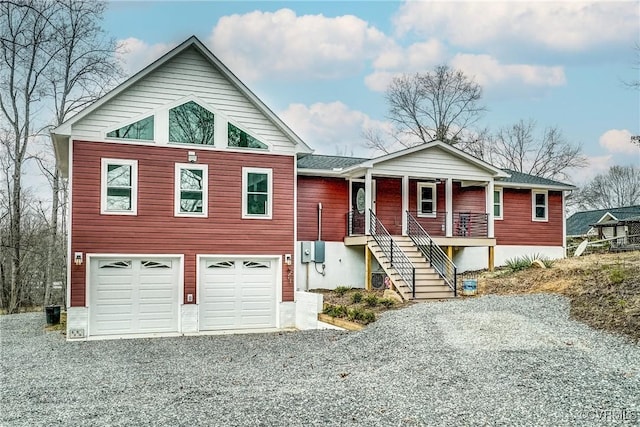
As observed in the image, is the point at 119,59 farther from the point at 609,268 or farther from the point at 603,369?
the point at 603,369

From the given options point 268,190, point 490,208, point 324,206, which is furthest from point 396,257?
point 490,208

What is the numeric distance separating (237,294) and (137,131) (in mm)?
4955

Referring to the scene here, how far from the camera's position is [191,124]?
15.4 metres

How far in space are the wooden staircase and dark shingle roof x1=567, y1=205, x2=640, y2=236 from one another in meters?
26.6

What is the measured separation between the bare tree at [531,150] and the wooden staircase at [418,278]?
22.9 meters

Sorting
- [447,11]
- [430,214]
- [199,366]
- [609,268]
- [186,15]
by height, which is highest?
[447,11]

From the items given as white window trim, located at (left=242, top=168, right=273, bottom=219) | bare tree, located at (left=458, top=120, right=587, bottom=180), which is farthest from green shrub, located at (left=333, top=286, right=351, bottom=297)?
bare tree, located at (left=458, top=120, right=587, bottom=180)

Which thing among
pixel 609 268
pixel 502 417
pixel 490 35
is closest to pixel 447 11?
pixel 490 35

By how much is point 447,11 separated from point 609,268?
33.2ft

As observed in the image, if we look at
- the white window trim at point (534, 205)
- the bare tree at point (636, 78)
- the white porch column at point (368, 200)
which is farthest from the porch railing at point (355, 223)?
the bare tree at point (636, 78)

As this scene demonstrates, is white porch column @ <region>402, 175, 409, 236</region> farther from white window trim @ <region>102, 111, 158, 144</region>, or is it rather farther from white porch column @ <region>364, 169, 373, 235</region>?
white window trim @ <region>102, 111, 158, 144</region>

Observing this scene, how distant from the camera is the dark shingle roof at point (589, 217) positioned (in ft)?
126

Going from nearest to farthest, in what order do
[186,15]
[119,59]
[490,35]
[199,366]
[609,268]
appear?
[199,366] < [609,268] < [186,15] < [490,35] < [119,59]

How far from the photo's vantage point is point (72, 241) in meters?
14.1
